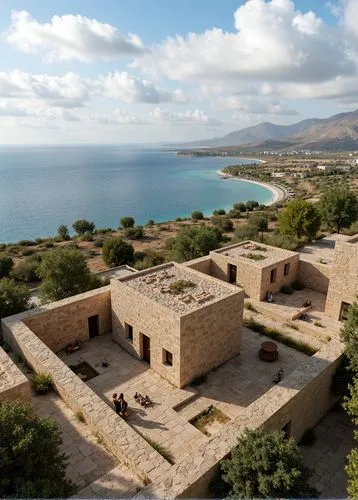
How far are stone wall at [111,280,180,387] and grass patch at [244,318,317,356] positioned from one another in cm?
589

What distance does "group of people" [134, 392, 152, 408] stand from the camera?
476 inches

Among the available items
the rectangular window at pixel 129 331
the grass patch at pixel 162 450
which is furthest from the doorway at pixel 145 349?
the grass patch at pixel 162 450

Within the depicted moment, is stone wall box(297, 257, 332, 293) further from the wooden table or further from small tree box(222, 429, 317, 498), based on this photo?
small tree box(222, 429, 317, 498)

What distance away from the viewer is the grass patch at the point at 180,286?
48.1ft

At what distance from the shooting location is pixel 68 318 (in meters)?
15.3

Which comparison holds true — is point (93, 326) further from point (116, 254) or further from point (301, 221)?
point (301, 221)

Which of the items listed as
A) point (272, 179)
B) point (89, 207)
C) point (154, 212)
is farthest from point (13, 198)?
point (272, 179)

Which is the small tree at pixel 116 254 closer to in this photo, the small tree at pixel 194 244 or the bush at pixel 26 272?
the bush at pixel 26 272

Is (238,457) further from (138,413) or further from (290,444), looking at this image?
(138,413)

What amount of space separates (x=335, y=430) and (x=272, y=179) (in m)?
126

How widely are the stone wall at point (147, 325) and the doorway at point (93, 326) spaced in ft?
2.98

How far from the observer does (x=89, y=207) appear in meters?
100

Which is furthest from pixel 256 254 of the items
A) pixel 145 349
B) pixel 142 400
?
pixel 142 400

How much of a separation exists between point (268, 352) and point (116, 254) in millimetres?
23409
